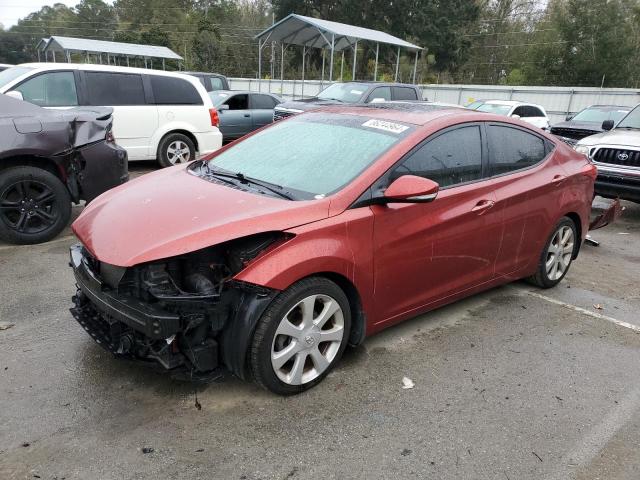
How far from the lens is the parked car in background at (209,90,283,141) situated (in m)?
12.5

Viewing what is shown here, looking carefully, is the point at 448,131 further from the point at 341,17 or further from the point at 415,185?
the point at 341,17

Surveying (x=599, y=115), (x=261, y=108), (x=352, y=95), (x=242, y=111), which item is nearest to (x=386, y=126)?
(x=352, y=95)

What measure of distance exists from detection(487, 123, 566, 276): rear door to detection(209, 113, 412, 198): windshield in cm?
98

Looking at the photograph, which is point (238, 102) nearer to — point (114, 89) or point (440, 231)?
point (114, 89)

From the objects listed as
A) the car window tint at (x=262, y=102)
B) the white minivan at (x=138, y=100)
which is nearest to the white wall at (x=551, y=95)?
the car window tint at (x=262, y=102)

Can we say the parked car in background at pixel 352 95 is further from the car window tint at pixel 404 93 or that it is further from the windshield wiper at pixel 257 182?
the windshield wiper at pixel 257 182

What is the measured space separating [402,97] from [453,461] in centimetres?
1177

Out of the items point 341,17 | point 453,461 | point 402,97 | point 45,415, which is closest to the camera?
point 453,461

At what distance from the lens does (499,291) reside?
4.82m

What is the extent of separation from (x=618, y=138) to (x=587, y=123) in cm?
728

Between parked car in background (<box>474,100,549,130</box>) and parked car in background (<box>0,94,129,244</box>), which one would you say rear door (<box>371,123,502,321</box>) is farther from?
parked car in background (<box>474,100,549,130</box>)

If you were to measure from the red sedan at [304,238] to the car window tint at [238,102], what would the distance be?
9287 millimetres

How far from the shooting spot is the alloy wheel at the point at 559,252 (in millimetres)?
4750

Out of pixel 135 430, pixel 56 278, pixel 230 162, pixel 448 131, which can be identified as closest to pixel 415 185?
pixel 448 131
